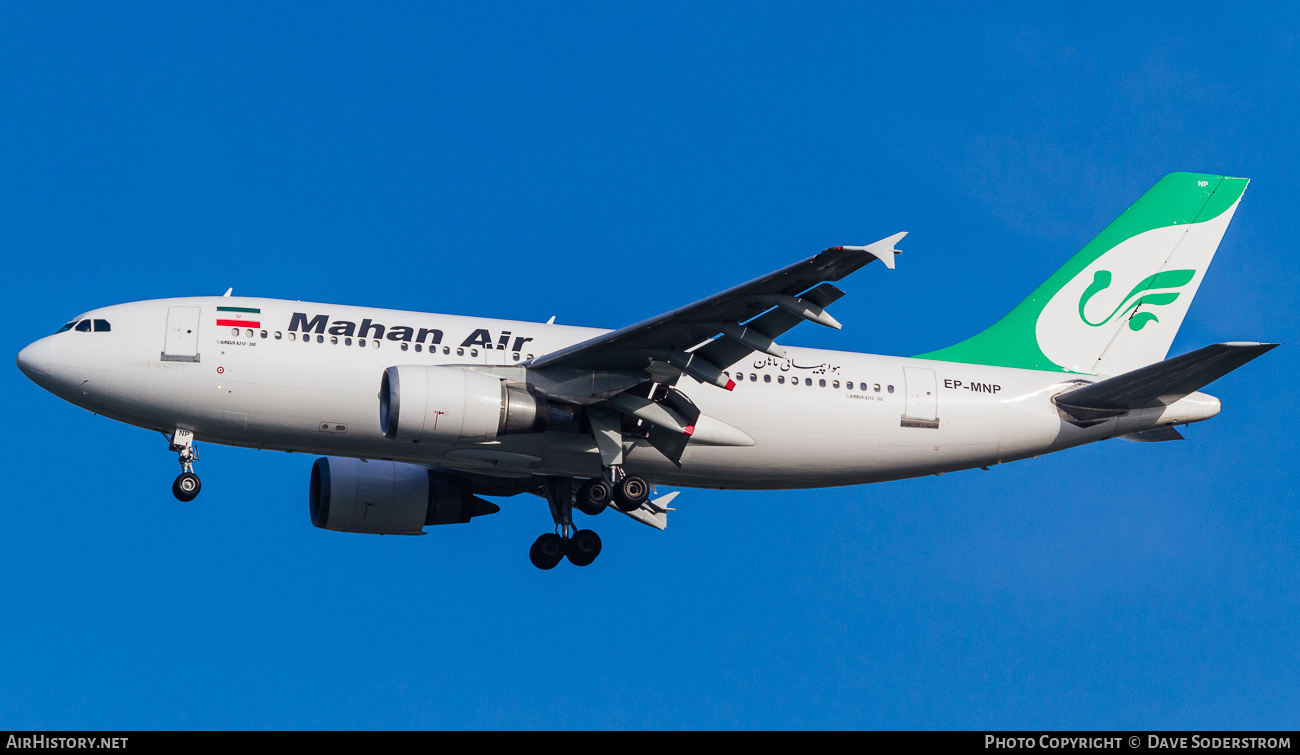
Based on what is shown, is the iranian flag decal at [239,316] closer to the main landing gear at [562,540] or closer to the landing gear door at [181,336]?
the landing gear door at [181,336]

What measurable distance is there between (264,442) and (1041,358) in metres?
15.4

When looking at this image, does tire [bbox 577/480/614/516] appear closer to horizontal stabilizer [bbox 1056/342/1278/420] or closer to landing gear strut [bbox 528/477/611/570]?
landing gear strut [bbox 528/477/611/570]

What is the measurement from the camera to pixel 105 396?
76.5 ft

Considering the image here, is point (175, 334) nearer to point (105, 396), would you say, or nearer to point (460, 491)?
point (105, 396)

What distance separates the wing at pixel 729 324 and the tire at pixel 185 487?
250 inches

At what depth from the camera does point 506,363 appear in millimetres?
24516

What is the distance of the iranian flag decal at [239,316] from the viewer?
23.6 meters

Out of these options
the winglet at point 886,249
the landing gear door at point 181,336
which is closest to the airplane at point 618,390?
the landing gear door at point 181,336

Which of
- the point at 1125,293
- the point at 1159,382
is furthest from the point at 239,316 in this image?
the point at 1125,293

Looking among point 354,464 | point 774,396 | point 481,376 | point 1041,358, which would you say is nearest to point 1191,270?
point 1041,358

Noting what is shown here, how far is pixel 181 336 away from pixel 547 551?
8445 mm

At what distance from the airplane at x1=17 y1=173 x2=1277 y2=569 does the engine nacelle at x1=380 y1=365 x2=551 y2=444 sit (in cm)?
4

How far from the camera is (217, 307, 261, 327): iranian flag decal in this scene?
77.5 feet
